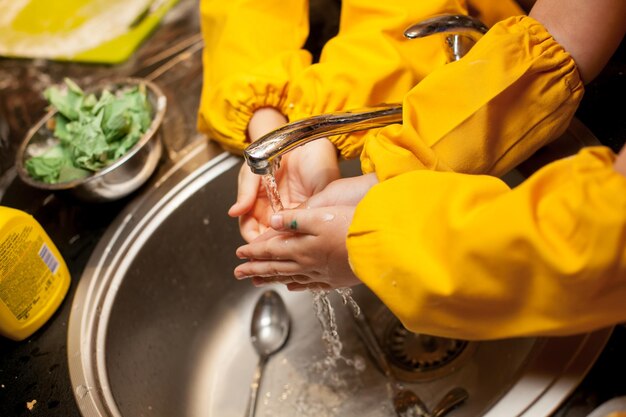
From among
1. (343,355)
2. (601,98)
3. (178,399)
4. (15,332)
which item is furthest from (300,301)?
(601,98)

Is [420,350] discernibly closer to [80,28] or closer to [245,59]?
[245,59]

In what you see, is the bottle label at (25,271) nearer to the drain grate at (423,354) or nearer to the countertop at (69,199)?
the countertop at (69,199)

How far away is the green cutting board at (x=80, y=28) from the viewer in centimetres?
110

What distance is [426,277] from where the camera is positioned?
0.47 metres

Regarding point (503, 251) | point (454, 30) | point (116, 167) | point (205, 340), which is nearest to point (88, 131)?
point (116, 167)

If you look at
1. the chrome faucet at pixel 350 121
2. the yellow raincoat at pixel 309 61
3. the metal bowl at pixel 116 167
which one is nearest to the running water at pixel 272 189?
the chrome faucet at pixel 350 121

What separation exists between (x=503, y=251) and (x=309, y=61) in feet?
1.60

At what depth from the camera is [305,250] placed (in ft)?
1.94

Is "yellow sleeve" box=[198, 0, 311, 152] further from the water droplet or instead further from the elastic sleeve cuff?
the water droplet

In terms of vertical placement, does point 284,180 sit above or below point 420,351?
above

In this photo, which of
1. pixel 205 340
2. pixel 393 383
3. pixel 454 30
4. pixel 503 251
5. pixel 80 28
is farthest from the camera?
pixel 80 28

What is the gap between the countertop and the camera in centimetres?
66

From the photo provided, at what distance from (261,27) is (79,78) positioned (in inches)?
15.5

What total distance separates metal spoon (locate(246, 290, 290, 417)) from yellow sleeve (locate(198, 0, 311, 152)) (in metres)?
0.23
